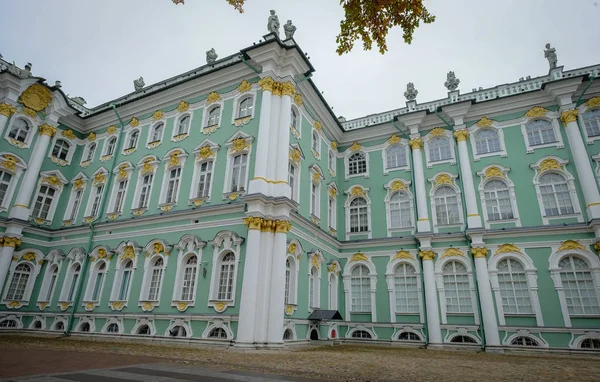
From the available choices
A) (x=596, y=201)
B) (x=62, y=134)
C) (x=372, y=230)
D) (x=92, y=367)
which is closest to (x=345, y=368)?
(x=92, y=367)

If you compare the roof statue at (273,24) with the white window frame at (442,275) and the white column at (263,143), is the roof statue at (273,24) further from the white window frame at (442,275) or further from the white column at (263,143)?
the white window frame at (442,275)

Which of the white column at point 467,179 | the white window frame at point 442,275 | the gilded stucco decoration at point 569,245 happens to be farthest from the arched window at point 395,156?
the gilded stucco decoration at point 569,245

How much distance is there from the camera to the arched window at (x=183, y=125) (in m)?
19.4

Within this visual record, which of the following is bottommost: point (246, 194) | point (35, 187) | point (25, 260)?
point (25, 260)

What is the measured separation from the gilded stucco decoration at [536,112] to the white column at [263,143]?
14.5 metres

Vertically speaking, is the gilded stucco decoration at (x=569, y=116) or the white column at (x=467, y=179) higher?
the gilded stucco decoration at (x=569, y=116)

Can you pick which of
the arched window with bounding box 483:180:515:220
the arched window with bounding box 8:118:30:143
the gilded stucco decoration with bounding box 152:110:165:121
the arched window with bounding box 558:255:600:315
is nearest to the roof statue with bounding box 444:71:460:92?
the arched window with bounding box 483:180:515:220

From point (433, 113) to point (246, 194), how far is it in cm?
1285

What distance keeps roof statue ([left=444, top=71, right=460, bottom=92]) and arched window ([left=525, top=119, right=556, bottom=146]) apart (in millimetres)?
4789

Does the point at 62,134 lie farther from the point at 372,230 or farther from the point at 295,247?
the point at 372,230

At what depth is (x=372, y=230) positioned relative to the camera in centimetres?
2083

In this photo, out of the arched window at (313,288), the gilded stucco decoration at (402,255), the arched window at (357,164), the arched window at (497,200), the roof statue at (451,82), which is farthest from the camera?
the arched window at (357,164)

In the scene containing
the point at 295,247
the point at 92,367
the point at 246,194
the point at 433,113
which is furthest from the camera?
the point at 433,113

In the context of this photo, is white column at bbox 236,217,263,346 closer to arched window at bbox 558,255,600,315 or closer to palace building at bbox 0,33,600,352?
palace building at bbox 0,33,600,352
